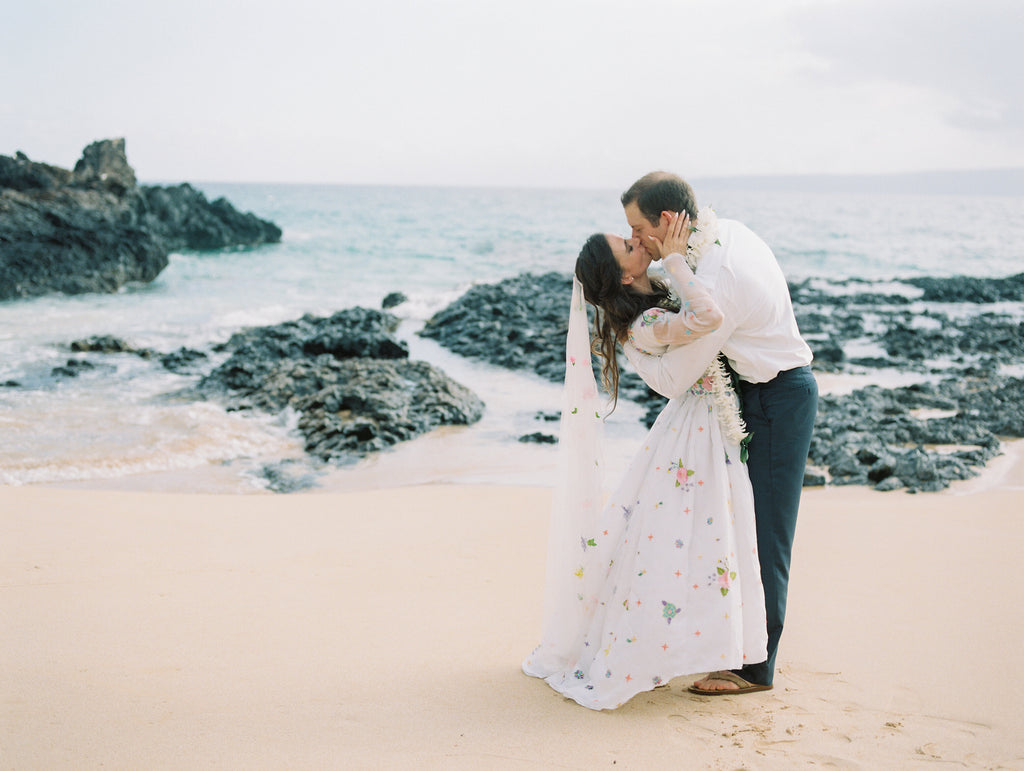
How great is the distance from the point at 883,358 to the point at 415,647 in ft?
40.3

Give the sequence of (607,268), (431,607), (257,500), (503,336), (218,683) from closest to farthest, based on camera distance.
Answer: (607,268), (218,683), (431,607), (257,500), (503,336)

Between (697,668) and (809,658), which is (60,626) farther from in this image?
(809,658)

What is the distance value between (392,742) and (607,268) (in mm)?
1900

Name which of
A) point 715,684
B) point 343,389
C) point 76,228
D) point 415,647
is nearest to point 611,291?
point 715,684

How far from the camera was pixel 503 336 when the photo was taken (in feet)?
50.9

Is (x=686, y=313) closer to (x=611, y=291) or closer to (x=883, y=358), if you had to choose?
(x=611, y=291)

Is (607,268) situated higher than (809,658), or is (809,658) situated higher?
(607,268)

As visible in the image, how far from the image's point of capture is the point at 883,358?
46.0 feet

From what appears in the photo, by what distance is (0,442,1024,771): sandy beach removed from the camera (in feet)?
9.55

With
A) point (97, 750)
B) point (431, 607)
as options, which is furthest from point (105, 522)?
point (97, 750)

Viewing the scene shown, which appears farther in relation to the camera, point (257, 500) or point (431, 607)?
point (257, 500)

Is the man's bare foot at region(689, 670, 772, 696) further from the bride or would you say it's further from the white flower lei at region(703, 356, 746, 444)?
the white flower lei at region(703, 356, 746, 444)

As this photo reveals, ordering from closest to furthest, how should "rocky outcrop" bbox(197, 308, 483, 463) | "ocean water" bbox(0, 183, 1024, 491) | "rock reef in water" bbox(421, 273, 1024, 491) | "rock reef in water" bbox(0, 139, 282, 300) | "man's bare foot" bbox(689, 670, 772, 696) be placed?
"man's bare foot" bbox(689, 670, 772, 696)
"rock reef in water" bbox(421, 273, 1024, 491)
"ocean water" bbox(0, 183, 1024, 491)
"rocky outcrop" bbox(197, 308, 483, 463)
"rock reef in water" bbox(0, 139, 282, 300)

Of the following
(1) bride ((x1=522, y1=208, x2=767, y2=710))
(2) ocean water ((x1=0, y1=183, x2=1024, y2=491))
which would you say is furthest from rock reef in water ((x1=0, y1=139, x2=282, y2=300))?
(1) bride ((x1=522, y1=208, x2=767, y2=710))
